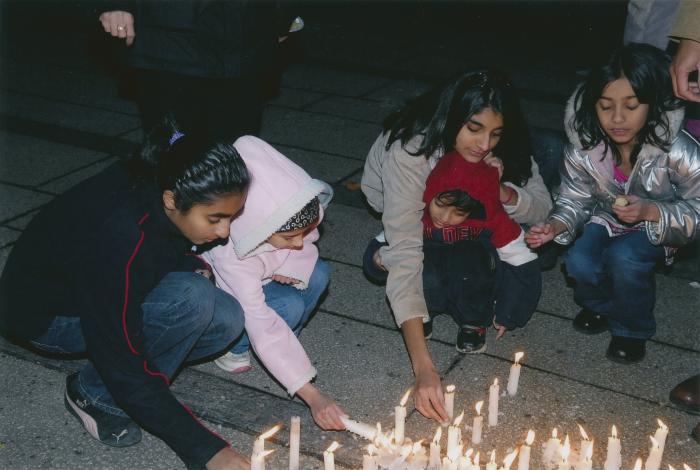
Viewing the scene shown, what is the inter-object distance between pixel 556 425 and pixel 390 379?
2.29 ft

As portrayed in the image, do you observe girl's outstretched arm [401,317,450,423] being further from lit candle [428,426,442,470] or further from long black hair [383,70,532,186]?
long black hair [383,70,532,186]

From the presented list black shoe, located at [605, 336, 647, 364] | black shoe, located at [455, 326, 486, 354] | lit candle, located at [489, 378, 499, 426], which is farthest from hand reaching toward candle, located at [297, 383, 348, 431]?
black shoe, located at [605, 336, 647, 364]

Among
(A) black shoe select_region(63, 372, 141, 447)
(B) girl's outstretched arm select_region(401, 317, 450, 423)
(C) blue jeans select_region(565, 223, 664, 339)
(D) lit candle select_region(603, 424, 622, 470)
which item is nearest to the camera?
(D) lit candle select_region(603, 424, 622, 470)

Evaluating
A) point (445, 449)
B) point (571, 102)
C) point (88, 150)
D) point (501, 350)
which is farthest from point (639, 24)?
point (88, 150)

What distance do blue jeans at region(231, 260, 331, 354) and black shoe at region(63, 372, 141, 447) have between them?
0.63 metres

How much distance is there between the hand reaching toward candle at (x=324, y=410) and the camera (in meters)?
3.31

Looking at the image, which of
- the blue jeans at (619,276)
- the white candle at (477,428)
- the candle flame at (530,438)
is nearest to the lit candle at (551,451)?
the candle flame at (530,438)

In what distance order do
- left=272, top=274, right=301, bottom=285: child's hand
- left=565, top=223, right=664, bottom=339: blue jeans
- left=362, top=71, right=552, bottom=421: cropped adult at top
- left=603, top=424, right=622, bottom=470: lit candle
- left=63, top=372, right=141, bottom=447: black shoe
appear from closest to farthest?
left=603, top=424, right=622, bottom=470: lit candle, left=63, top=372, right=141, bottom=447: black shoe, left=362, top=71, right=552, bottom=421: cropped adult at top, left=272, top=274, right=301, bottom=285: child's hand, left=565, top=223, right=664, bottom=339: blue jeans

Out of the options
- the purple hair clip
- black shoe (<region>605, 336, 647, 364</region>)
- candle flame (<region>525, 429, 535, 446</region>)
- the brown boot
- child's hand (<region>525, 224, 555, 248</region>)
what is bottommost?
black shoe (<region>605, 336, 647, 364</region>)

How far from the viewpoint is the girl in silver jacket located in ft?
12.4

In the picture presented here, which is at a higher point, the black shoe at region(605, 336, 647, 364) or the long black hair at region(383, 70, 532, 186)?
the long black hair at region(383, 70, 532, 186)

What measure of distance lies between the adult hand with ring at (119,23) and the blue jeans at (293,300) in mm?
1200

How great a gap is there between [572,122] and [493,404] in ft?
4.40

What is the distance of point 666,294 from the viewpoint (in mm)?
4500
